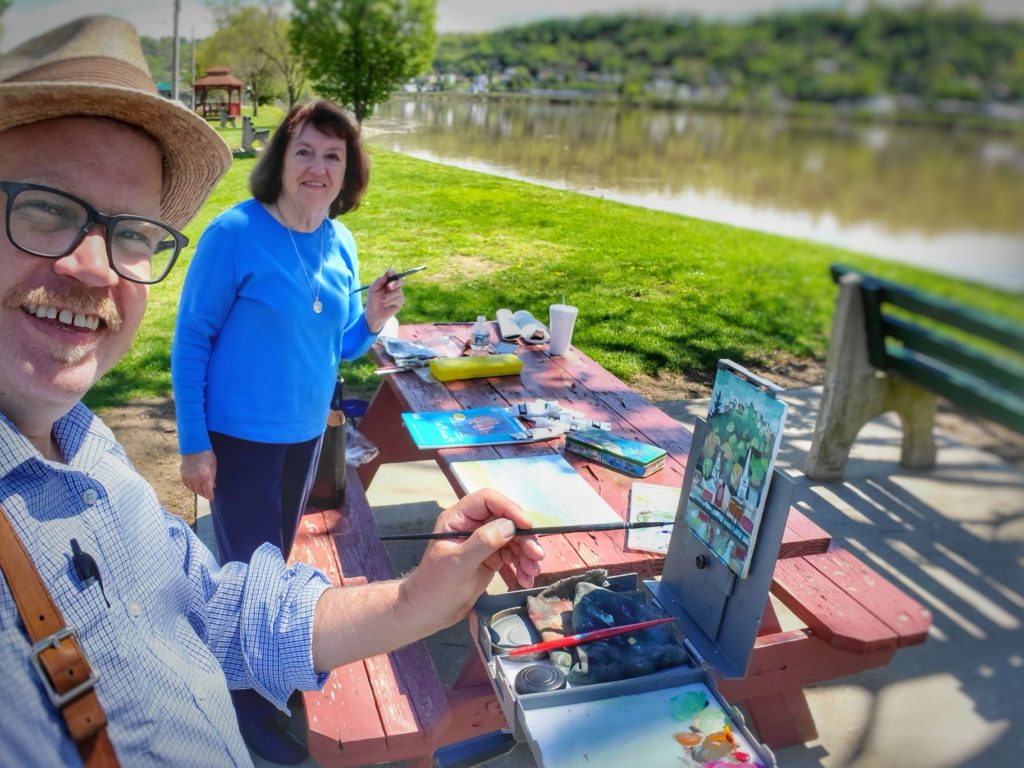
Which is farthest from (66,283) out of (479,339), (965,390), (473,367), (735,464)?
(479,339)

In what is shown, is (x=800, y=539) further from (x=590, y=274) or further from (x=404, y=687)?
(x=590, y=274)

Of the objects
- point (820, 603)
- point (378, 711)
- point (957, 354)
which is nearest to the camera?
point (957, 354)

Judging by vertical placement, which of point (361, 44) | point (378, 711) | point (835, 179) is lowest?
point (378, 711)

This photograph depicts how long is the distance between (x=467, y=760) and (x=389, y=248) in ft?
8.84

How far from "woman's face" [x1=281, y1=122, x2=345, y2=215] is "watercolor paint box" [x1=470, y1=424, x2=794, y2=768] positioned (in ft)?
4.07

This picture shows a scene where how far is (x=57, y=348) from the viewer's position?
97 cm

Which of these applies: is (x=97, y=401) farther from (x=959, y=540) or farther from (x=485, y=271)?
(x=959, y=540)

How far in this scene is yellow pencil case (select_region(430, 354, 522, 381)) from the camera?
2566 millimetres

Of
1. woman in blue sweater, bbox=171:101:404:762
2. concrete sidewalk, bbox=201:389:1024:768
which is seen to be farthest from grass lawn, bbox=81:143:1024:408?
woman in blue sweater, bbox=171:101:404:762

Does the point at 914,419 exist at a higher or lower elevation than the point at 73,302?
higher

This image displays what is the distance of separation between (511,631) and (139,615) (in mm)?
543

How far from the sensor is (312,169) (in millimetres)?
2004

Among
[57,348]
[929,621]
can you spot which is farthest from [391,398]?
[929,621]

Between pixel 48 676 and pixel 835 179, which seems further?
pixel 48 676
